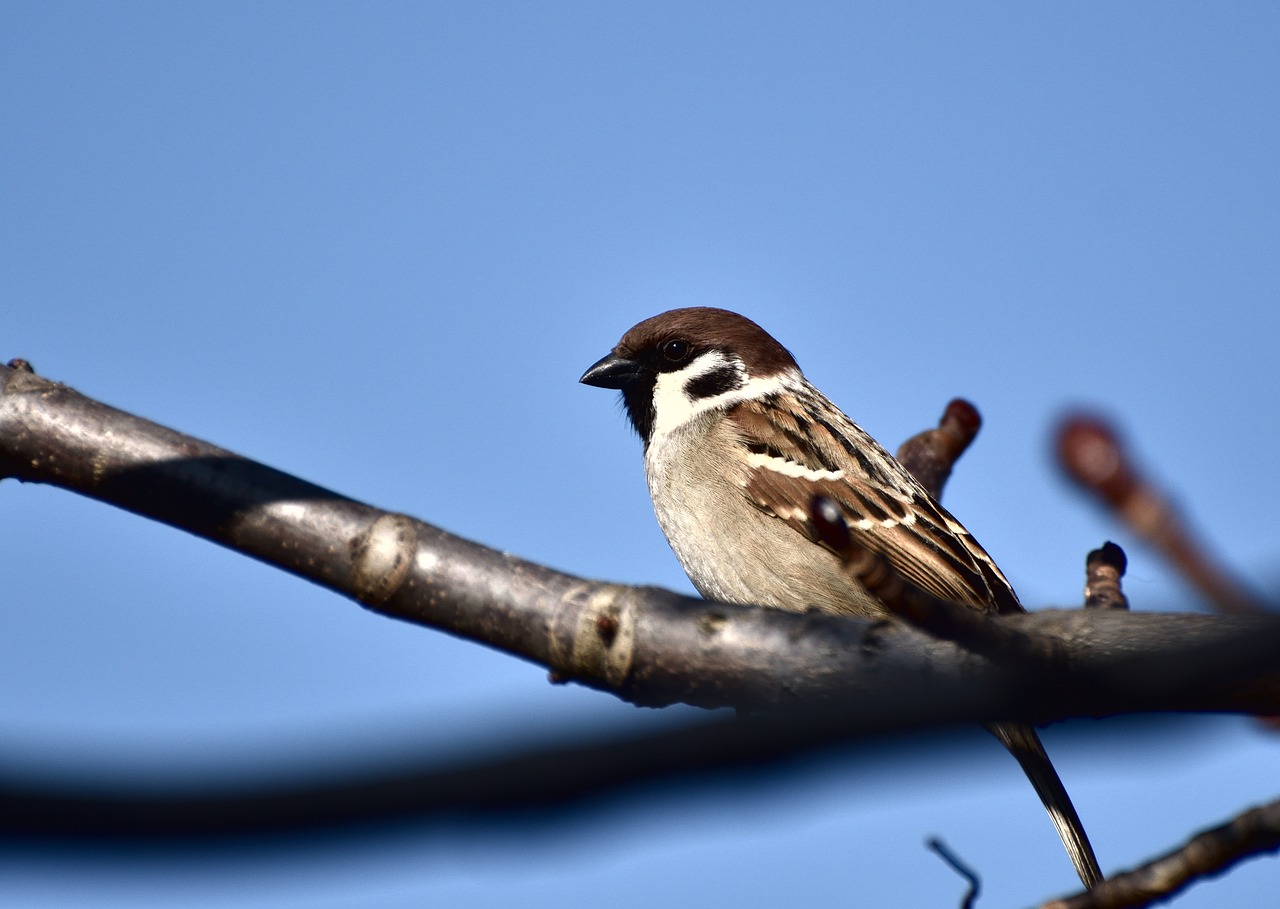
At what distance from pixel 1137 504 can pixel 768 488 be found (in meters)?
3.20

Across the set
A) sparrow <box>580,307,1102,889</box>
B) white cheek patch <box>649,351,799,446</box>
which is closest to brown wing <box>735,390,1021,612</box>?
sparrow <box>580,307,1102,889</box>

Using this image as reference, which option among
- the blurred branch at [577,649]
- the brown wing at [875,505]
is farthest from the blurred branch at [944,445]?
the blurred branch at [577,649]

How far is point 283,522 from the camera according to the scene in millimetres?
2625

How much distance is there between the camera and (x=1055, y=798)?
409cm

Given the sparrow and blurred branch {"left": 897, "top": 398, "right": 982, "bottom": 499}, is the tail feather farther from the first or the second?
blurred branch {"left": 897, "top": 398, "right": 982, "bottom": 499}

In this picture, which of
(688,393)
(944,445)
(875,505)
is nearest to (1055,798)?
(875,505)

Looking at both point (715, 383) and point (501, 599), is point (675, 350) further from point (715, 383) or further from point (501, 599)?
point (501, 599)

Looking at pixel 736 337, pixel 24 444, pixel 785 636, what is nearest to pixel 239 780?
pixel 785 636

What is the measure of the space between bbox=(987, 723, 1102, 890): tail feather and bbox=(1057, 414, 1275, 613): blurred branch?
224 centimetres

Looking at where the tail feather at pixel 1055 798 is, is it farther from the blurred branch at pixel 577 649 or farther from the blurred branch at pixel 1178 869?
the blurred branch at pixel 1178 869

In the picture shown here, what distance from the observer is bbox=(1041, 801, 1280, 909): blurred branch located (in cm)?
180

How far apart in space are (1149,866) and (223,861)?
1.49 m

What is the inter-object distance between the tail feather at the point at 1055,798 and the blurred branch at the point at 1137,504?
224 centimetres

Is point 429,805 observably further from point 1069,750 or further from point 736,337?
point 736,337
